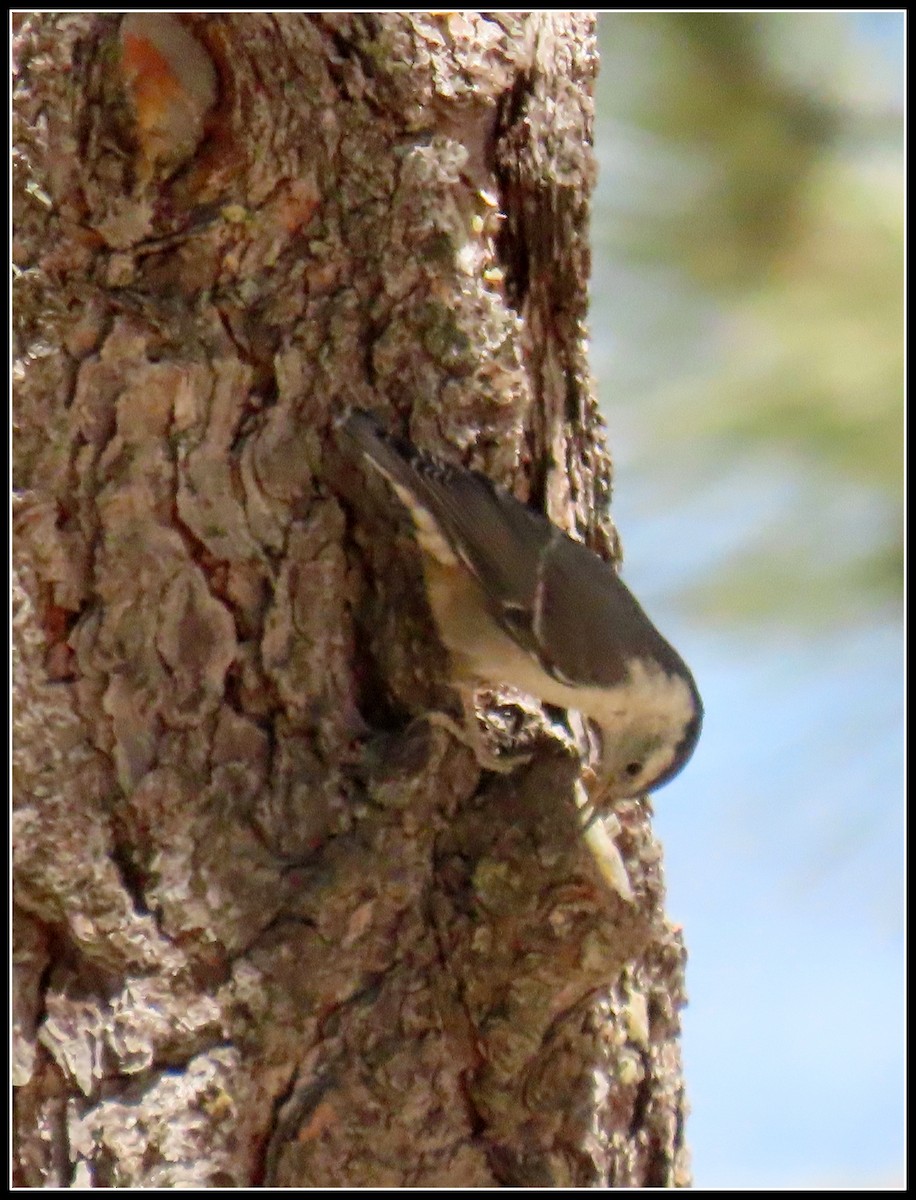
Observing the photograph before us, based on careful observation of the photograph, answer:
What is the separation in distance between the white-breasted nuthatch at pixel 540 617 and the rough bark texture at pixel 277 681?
0.06 meters

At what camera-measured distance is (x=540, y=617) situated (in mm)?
2342

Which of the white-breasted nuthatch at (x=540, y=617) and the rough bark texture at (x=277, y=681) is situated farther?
the white-breasted nuthatch at (x=540, y=617)

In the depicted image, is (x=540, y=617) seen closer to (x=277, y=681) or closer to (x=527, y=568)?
(x=527, y=568)

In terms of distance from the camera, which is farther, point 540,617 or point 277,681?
point 540,617

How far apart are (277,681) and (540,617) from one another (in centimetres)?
55

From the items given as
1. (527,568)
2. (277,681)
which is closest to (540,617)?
(527,568)

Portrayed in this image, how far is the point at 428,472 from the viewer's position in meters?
2.10

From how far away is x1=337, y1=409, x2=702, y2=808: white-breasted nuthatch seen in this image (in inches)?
83.7

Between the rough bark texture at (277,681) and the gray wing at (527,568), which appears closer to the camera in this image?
the rough bark texture at (277,681)

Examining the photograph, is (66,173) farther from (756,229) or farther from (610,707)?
(756,229)

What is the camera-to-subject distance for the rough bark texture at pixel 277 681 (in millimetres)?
1768

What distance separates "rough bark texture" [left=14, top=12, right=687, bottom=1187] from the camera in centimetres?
177

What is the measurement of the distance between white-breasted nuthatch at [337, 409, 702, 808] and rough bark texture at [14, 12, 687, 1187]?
0.06 metres

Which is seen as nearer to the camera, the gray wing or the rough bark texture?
the rough bark texture
